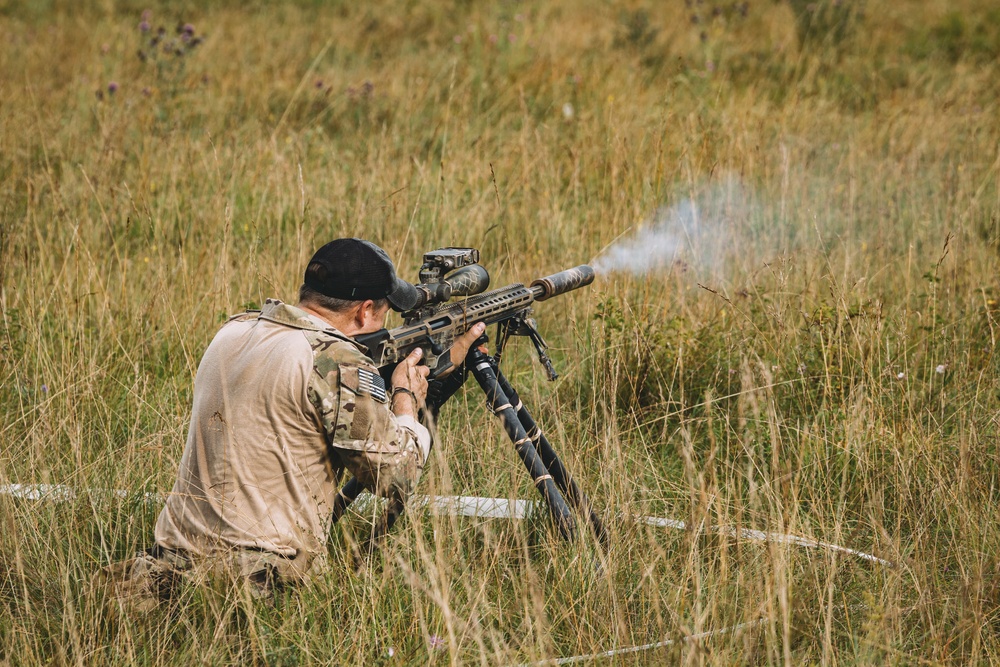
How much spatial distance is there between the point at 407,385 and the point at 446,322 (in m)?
0.22

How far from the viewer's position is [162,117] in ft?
20.0

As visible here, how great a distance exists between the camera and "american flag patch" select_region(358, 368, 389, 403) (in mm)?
2367

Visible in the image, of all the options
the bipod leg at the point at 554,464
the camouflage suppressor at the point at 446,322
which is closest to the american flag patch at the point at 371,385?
the camouflage suppressor at the point at 446,322

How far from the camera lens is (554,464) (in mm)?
2832

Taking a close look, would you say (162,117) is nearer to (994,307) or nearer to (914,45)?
(994,307)

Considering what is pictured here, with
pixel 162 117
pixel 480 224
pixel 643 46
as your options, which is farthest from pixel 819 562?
pixel 643 46

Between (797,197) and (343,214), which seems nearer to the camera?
(343,214)

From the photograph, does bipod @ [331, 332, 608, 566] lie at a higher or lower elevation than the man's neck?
lower

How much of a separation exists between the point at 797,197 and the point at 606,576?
140 inches

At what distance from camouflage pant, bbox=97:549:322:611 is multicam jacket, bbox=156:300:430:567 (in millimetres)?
26

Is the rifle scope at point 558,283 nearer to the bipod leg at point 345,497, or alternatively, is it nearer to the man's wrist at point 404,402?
the man's wrist at point 404,402

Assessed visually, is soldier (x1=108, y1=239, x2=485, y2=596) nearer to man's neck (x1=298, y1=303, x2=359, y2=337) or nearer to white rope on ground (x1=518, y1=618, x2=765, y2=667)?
man's neck (x1=298, y1=303, x2=359, y2=337)

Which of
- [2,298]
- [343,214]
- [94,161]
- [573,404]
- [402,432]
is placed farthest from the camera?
[94,161]

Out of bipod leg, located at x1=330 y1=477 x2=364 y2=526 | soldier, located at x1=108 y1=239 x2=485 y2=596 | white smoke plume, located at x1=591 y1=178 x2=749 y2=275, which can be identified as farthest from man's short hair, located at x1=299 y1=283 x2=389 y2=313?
white smoke plume, located at x1=591 y1=178 x2=749 y2=275
